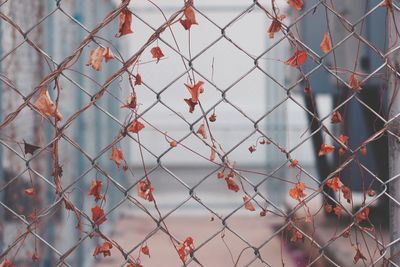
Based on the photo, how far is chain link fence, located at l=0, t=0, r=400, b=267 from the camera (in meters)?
1.33

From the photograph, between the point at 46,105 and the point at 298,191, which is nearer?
the point at 46,105

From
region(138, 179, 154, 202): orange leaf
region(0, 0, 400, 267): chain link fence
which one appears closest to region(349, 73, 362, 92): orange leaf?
region(0, 0, 400, 267): chain link fence

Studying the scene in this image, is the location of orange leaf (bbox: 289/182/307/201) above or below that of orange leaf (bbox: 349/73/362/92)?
below

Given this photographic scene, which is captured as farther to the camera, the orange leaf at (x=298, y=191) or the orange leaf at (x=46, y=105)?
the orange leaf at (x=298, y=191)

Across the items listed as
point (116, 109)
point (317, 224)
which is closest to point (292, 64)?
point (317, 224)

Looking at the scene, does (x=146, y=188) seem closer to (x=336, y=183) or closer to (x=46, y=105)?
(x=46, y=105)

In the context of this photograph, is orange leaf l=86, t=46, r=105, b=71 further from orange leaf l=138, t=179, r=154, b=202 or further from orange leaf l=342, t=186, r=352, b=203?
orange leaf l=342, t=186, r=352, b=203

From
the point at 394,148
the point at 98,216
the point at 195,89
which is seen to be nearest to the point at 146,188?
the point at 98,216

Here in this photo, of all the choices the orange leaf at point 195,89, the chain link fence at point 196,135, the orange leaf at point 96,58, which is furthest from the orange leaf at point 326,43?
the orange leaf at point 96,58

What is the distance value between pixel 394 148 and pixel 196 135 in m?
0.38

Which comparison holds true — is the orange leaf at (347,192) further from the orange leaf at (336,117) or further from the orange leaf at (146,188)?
the orange leaf at (146,188)

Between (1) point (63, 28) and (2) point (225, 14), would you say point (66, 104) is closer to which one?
(1) point (63, 28)

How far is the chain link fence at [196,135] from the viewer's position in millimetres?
1331

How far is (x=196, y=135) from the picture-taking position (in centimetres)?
135
